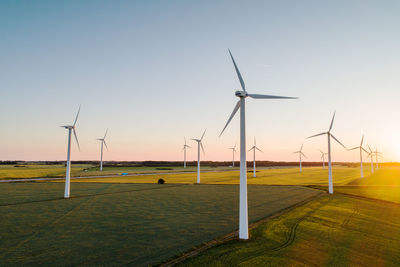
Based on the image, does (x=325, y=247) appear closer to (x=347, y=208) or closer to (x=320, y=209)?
(x=320, y=209)

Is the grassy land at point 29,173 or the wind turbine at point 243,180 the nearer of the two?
the wind turbine at point 243,180

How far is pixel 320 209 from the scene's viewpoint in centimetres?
3322

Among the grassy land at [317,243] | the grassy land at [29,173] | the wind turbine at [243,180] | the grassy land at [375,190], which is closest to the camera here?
the grassy land at [317,243]

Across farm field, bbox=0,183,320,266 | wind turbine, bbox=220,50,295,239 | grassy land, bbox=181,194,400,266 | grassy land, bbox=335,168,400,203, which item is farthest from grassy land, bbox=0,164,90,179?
grassy land, bbox=335,168,400,203

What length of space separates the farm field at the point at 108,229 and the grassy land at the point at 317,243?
2.91 metres

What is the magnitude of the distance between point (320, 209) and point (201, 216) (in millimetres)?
16767

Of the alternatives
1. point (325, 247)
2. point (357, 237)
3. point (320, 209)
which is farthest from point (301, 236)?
point (320, 209)

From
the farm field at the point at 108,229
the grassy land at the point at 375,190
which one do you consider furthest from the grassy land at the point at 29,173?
the grassy land at the point at 375,190

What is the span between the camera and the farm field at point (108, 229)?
54.7 ft

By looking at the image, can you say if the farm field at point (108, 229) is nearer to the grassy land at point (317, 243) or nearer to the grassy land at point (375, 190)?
the grassy land at point (317, 243)

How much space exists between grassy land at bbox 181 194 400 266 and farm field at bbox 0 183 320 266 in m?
2.91

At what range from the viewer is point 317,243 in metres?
20.4

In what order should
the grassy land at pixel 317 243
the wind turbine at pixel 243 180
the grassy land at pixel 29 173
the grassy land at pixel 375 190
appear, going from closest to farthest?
1. the grassy land at pixel 317 243
2. the wind turbine at pixel 243 180
3. the grassy land at pixel 375 190
4. the grassy land at pixel 29 173

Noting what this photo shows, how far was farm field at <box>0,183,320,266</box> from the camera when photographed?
16.7m
